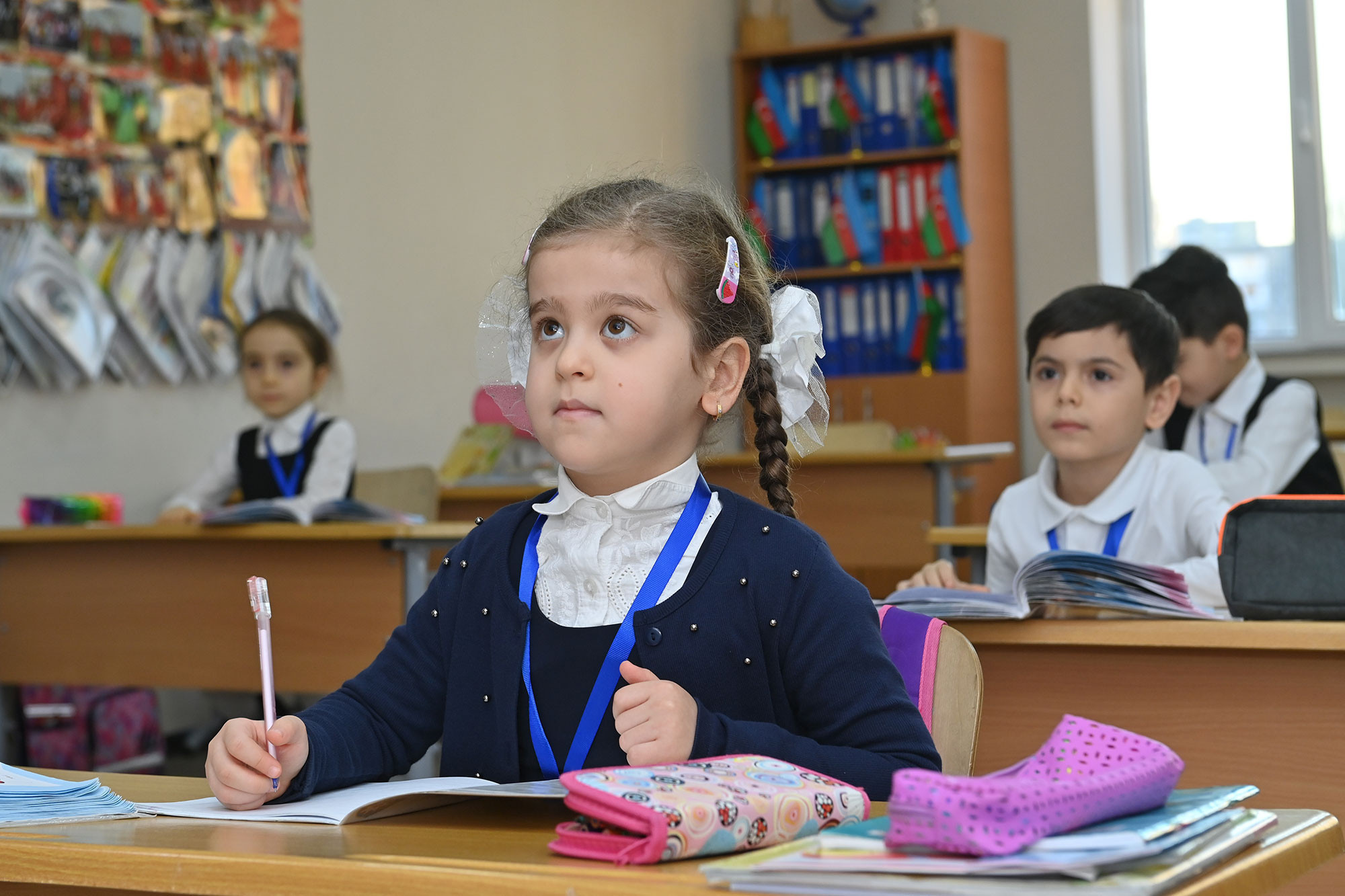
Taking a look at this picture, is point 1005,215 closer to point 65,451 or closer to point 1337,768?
point 65,451

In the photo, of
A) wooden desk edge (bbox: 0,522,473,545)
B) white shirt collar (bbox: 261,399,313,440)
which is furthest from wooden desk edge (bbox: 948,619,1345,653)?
white shirt collar (bbox: 261,399,313,440)

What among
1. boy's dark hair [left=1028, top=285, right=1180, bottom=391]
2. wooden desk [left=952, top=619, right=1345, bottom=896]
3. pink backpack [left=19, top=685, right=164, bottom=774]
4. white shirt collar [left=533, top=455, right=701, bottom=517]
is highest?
boy's dark hair [left=1028, top=285, right=1180, bottom=391]

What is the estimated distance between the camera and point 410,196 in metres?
4.82

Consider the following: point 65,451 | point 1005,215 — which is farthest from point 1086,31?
point 65,451

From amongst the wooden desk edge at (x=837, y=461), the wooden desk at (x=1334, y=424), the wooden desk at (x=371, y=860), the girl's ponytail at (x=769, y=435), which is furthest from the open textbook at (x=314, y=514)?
the wooden desk at (x=1334, y=424)

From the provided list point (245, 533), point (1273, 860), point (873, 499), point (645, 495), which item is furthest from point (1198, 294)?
point (1273, 860)

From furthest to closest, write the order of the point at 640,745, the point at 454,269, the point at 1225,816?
1. the point at 454,269
2. the point at 640,745
3. the point at 1225,816

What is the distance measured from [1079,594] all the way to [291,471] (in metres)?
2.54

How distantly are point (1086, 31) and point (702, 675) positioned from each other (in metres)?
5.65

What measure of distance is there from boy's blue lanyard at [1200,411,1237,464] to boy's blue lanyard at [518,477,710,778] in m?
2.28

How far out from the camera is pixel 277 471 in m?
3.71

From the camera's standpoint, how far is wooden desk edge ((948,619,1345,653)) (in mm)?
1449

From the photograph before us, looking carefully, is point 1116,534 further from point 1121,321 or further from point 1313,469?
point 1313,469

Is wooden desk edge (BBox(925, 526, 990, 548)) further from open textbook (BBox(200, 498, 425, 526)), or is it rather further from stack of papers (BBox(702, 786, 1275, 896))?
stack of papers (BBox(702, 786, 1275, 896))
